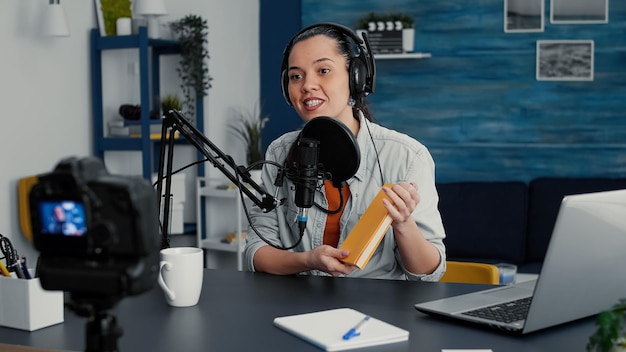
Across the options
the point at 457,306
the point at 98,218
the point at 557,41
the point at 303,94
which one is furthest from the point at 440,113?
the point at 98,218

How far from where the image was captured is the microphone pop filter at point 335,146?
1534mm

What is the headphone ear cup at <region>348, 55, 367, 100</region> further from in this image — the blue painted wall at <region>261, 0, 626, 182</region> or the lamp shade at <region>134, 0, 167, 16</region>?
the blue painted wall at <region>261, 0, 626, 182</region>

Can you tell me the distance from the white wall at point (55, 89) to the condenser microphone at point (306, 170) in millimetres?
2351

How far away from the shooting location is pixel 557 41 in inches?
173

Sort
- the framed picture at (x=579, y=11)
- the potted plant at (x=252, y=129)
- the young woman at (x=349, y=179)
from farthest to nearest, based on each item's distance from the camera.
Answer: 1. the potted plant at (x=252, y=129)
2. the framed picture at (x=579, y=11)
3. the young woman at (x=349, y=179)

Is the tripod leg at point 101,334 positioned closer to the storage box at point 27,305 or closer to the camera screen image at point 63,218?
the camera screen image at point 63,218

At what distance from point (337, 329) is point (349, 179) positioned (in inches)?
25.7

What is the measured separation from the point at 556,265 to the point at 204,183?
353 cm

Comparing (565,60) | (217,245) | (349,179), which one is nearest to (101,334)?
(349,179)

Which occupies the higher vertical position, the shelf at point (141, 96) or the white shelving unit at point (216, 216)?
the shelf at point (141, 96)

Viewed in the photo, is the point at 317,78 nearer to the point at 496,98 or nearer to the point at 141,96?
the point at 141,96

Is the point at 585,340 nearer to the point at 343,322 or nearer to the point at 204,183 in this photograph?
the point at 343,322

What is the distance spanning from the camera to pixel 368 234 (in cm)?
157

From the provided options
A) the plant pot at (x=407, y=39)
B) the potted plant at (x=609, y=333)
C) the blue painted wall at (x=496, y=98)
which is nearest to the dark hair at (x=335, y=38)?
the potted plant at (x=609, y=333)
